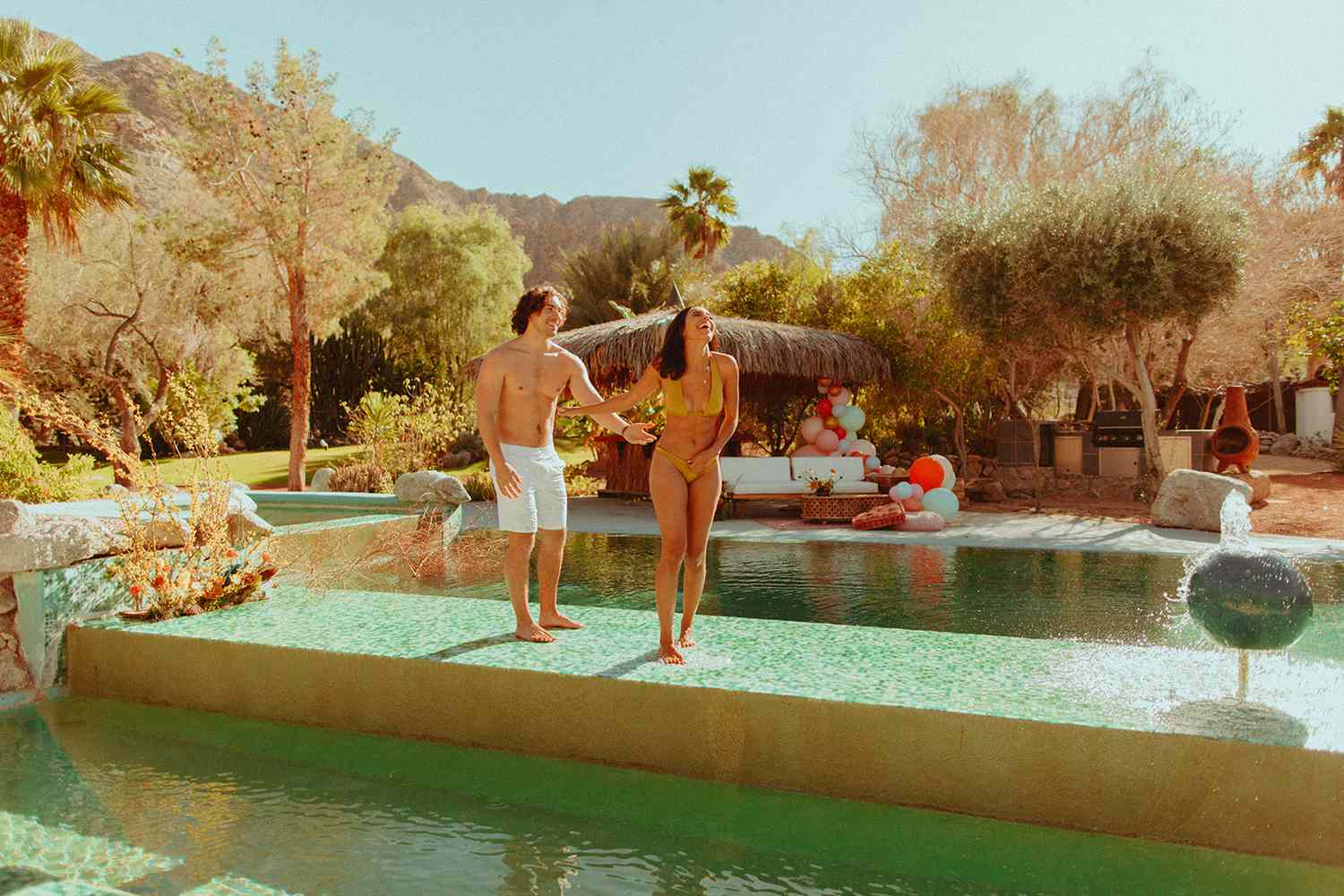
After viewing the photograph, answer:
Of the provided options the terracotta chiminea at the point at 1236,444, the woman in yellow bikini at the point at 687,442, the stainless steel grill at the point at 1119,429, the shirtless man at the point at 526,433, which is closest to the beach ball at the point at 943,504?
the stainless steel grill at the point at 1119,429

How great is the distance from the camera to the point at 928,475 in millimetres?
11758

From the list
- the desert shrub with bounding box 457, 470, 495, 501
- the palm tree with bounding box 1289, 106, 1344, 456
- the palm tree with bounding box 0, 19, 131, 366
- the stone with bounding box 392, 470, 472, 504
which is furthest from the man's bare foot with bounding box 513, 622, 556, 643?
the palm tree with bounding box 1289, 106, 1344, 456

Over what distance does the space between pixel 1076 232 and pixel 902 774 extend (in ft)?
32.8

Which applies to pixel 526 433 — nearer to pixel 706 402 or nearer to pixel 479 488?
pixel 706 402

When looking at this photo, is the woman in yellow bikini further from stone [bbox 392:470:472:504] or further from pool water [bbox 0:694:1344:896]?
stone [bbox 392:470:472:504]

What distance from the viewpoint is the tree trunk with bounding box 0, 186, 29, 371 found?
12.1 metres

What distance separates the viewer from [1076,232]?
11492 millimetres

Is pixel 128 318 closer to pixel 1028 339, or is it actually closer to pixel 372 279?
pixel 372 279

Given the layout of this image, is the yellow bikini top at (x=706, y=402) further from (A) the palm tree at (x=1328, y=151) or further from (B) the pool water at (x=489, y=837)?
(A) the palm tree at (x=1328, y=151)

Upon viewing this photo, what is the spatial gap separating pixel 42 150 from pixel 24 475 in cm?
433

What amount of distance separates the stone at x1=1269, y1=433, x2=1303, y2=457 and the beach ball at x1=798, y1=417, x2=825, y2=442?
13473mm

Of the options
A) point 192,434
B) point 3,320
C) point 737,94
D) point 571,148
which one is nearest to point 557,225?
point 571,148

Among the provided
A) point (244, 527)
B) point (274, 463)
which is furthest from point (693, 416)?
point (274, 463)

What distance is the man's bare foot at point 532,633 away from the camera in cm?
435
